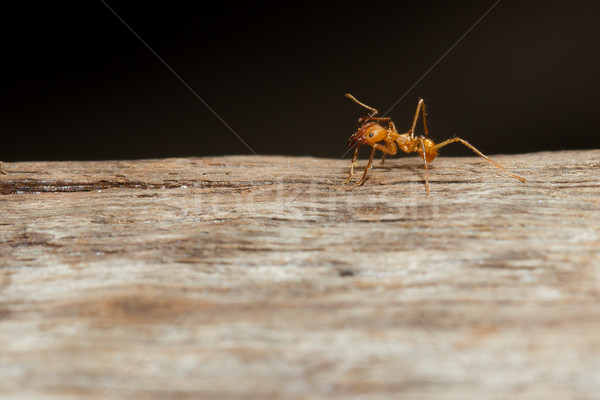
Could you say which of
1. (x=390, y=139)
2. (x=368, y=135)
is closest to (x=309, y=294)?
(x=368, y=135)

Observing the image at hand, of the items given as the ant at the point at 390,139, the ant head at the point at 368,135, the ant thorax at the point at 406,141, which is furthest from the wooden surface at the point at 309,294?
the ant thorax at the point at 406,141

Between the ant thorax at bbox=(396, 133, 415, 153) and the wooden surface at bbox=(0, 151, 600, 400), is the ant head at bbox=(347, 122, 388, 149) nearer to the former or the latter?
the ant thorax at bbox=(396, 133, 415, 153)

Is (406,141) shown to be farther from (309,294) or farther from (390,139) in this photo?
(309,294)

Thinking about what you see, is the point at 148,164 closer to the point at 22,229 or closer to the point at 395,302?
the point at 22,229

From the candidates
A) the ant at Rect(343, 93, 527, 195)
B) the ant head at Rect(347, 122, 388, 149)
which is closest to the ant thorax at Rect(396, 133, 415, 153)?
the ant at Rect(343, 93, 527, 195)

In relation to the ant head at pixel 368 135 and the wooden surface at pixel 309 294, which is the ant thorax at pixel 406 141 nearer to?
the ant head at pixel 368 135

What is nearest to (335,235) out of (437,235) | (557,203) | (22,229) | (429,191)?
(437,235)
